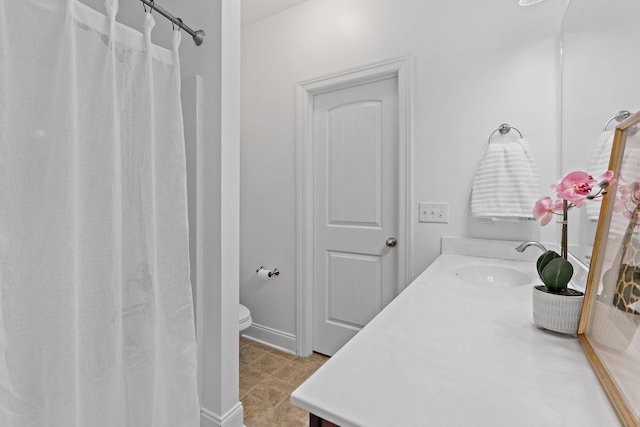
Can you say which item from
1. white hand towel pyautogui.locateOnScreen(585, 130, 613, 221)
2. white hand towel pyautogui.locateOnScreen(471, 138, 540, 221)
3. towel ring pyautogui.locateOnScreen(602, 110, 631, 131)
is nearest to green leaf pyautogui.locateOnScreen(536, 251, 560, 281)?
white hand towel pyautogui.locateOnScreen(585, 130, 613, 221)

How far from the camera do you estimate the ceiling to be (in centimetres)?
224

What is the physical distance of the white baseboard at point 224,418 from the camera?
1.38 meters

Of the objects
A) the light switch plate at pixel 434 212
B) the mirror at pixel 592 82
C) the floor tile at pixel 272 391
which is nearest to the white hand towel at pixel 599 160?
the mirror at pixel 592 82

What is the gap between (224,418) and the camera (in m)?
1.39

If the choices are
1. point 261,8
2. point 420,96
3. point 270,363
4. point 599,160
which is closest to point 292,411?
point 270,363

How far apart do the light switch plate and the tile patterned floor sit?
1.26m

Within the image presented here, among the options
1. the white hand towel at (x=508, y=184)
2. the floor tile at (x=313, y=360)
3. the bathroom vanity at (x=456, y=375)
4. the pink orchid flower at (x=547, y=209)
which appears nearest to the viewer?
the bathroom vanity at (x=456, y=375)

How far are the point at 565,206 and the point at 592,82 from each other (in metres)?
0.61

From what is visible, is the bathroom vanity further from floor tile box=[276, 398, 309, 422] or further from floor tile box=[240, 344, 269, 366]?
floor tile box=[240, 344, 269, 366]

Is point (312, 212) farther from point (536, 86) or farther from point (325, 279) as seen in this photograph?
point (536, 86)

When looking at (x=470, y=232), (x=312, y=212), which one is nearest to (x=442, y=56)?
(x=470, y=232)

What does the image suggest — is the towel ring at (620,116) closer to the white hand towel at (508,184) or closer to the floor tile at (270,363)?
the white hand towel at (508,184)

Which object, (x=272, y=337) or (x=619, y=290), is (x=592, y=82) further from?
(x=272, y=337)

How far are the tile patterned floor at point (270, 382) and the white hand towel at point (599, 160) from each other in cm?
154
